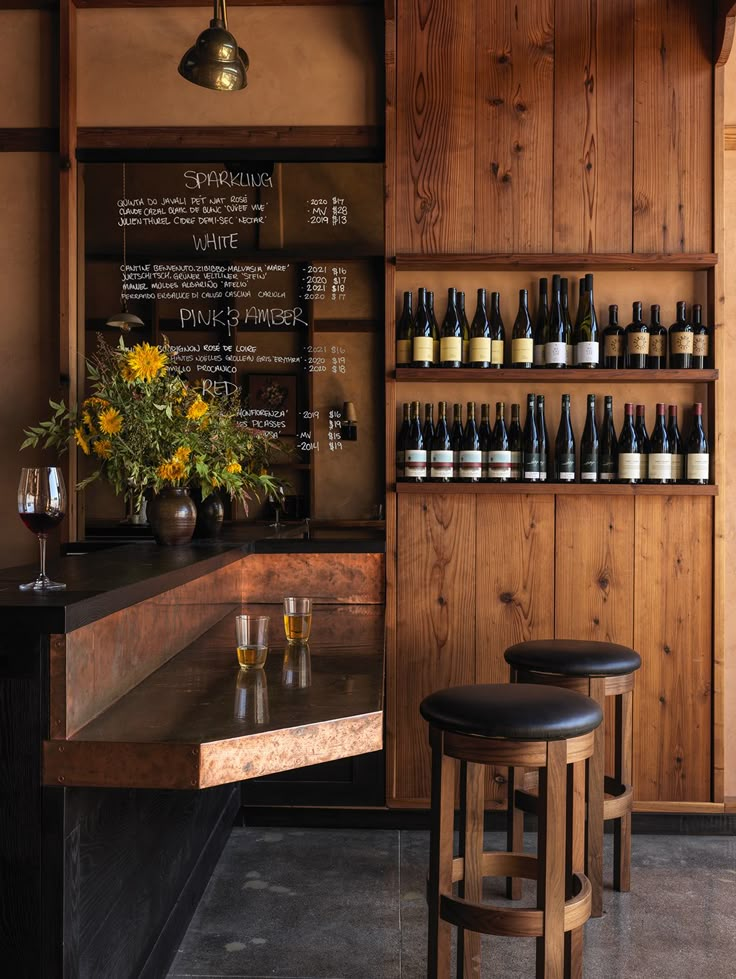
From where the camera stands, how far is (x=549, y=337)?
353cm

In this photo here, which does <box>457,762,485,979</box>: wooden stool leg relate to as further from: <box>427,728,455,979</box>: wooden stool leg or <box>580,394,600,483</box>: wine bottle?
<box>580,394,600,483</box>: wine bottle

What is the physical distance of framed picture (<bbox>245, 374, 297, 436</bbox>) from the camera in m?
3.55

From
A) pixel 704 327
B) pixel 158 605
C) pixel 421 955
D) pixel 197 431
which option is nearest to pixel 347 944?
pixel 421 955

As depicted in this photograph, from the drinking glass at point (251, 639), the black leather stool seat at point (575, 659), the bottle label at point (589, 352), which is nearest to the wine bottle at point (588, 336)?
the bottle label at point (589, 352)

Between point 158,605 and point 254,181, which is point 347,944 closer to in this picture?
point 158,605

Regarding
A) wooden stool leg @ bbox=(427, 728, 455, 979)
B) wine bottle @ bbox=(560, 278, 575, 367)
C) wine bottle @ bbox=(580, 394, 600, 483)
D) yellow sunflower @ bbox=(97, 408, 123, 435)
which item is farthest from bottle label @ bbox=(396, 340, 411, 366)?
wooden stool leg @ bbox=(427, 728, 455, 979)

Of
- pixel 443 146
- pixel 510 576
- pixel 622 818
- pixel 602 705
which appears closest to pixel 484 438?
pixel 510 576

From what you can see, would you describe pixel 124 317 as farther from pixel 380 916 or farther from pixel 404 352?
pixel 380 916

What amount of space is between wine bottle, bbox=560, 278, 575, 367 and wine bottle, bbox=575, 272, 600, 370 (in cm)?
3

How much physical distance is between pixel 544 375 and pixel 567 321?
285 mm

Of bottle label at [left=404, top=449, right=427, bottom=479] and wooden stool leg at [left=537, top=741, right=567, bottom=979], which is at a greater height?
bottle label at [left=404, top=449, right=427, bottom=479]

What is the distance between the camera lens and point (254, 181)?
140 inches

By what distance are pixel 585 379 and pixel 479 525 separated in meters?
0.67

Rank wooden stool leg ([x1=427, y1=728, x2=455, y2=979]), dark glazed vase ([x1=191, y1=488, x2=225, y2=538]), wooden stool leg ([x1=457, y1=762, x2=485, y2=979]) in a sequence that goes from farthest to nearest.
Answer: dark glazed vase ([x1=191, y1=488, x2=225, y2=538]) < wooden stool leg ([x1=457, y1=762, x2=485, y2=979]) < wooden stool leg ([x1=427, y1=728, x2=455, y2=979])
